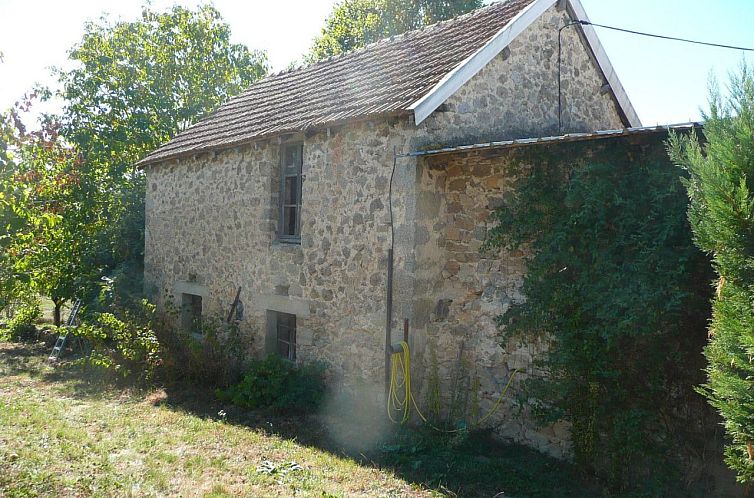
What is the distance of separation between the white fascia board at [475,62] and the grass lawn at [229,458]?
3764 millimetres

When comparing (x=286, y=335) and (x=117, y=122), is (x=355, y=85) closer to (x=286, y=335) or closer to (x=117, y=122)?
(x=286, y=335)

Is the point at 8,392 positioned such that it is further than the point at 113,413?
Yes

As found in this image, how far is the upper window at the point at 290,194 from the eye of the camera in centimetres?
959

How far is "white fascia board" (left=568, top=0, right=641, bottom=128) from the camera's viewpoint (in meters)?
9.24

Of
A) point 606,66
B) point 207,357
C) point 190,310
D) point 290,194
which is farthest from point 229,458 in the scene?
point 606,66

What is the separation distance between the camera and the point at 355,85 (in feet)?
31.6

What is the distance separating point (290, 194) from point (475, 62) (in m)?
3.62

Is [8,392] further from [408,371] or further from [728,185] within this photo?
[728,185]

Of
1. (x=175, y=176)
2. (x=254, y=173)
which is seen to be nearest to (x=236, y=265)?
(x=254, y=173)

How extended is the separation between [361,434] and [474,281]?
7.43 feet

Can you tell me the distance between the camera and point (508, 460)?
20.9 ft

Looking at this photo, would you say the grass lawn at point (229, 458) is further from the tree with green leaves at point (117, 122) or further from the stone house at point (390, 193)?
the tree with green leaves at point (117, 122)

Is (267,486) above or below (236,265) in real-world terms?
below

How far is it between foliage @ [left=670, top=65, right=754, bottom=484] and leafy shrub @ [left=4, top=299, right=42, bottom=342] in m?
15.5
